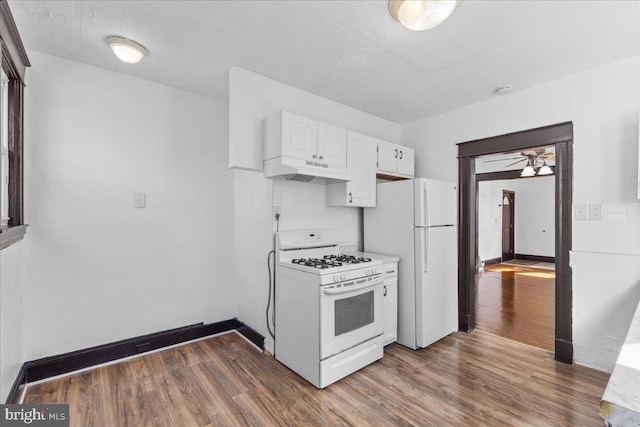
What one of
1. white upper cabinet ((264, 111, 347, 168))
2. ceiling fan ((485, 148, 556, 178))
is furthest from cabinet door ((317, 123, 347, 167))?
ceiling fan ((485, 148, 556, 178))

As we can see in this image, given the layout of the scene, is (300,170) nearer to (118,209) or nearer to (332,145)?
(332,145)

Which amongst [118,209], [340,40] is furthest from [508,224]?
[118,209]

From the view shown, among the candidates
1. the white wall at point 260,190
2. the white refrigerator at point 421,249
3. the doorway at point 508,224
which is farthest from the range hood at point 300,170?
the doorway at point 508,224

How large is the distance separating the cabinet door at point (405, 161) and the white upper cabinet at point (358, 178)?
0.46m

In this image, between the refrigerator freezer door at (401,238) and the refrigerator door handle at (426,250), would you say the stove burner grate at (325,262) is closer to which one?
the refrigerator freezer door at (401,238)

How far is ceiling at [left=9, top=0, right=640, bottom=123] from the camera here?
1.82 meters

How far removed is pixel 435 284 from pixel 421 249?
432mm

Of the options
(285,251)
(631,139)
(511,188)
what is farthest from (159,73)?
(511,188)

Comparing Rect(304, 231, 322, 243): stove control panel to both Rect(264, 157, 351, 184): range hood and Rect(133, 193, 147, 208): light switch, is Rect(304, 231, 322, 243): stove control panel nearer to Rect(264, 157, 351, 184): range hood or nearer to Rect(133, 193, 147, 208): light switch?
Rect(264, 157, 351, 184): range hood

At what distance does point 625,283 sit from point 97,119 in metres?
4.49

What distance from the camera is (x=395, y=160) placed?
3.44 meters

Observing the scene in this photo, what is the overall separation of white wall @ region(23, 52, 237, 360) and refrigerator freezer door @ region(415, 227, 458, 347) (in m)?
1.97

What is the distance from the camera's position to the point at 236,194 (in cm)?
335

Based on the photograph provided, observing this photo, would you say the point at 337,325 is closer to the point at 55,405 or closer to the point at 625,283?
the point at 55,405
